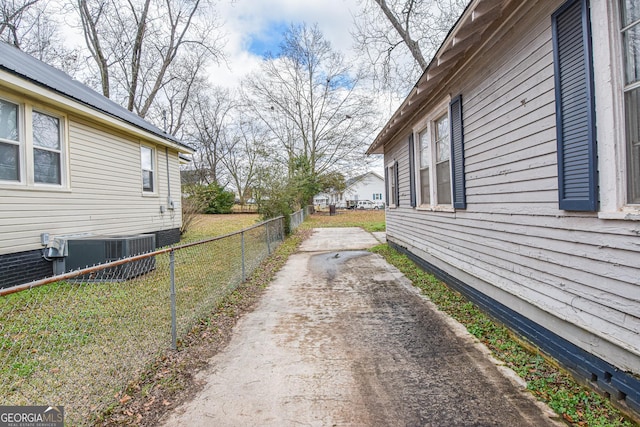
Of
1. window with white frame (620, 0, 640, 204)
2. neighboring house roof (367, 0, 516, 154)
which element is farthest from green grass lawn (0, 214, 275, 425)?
neighboring house roof (367, 0, 516, 154)

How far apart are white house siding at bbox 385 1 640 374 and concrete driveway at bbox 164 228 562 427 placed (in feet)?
2.22

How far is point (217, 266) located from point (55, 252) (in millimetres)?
3494

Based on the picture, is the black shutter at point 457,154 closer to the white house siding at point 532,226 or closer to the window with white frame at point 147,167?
the white house siding at point 532,226

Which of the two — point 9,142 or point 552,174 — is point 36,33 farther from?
point 552,174

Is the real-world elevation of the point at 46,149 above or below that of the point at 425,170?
above

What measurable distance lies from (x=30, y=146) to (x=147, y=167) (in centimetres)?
440

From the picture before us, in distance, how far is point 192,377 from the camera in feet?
9.14

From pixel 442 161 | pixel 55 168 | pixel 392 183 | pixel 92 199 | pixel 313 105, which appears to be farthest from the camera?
pixel 313 105

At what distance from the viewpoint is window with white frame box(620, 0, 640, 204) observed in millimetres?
2100

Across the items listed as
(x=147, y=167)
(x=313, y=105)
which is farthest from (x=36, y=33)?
(x=313, y=105)

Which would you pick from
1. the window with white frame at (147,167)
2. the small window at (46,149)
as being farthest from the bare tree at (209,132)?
the small window at (46,149)

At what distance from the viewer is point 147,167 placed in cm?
1002

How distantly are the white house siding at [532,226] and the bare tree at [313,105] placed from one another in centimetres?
2063

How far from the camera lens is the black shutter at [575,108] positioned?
91.3 inches
